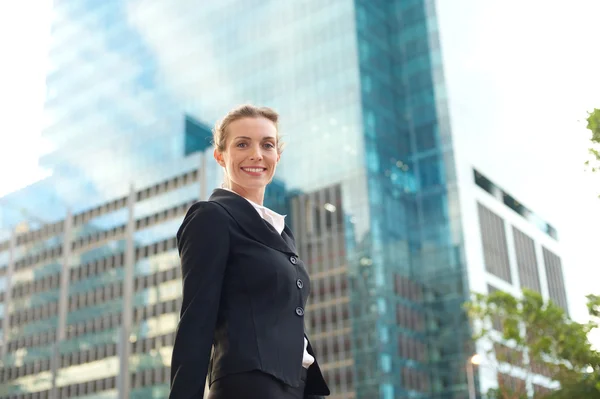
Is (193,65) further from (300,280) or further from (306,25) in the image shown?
(300,280)

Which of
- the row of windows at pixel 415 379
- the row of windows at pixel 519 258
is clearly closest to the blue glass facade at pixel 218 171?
the row of windows at pixel 415 379

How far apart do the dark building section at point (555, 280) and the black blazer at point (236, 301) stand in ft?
230

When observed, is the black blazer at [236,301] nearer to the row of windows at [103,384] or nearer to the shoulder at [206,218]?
the shoulder at [206,218]

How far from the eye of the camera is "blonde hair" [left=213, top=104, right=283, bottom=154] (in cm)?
277

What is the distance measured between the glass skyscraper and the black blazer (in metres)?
45.0

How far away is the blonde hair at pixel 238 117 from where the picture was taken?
277 cm

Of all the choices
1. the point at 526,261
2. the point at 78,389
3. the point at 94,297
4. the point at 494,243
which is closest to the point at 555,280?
the point at 526,261

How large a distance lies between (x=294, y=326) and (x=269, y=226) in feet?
1.20

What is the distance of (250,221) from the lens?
8.57 ft

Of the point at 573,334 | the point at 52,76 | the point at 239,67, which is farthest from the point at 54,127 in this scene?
the point at 573,334

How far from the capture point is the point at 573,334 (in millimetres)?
31891

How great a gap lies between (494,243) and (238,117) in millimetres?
56860

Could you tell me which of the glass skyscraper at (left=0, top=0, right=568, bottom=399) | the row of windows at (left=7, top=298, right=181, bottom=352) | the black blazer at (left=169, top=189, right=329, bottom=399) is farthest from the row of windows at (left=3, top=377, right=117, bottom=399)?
the black blazer at (left=169, top=189, right=329, bottom=399)

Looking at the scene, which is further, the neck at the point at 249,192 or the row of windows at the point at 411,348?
the row of windows at the point at 411,348
